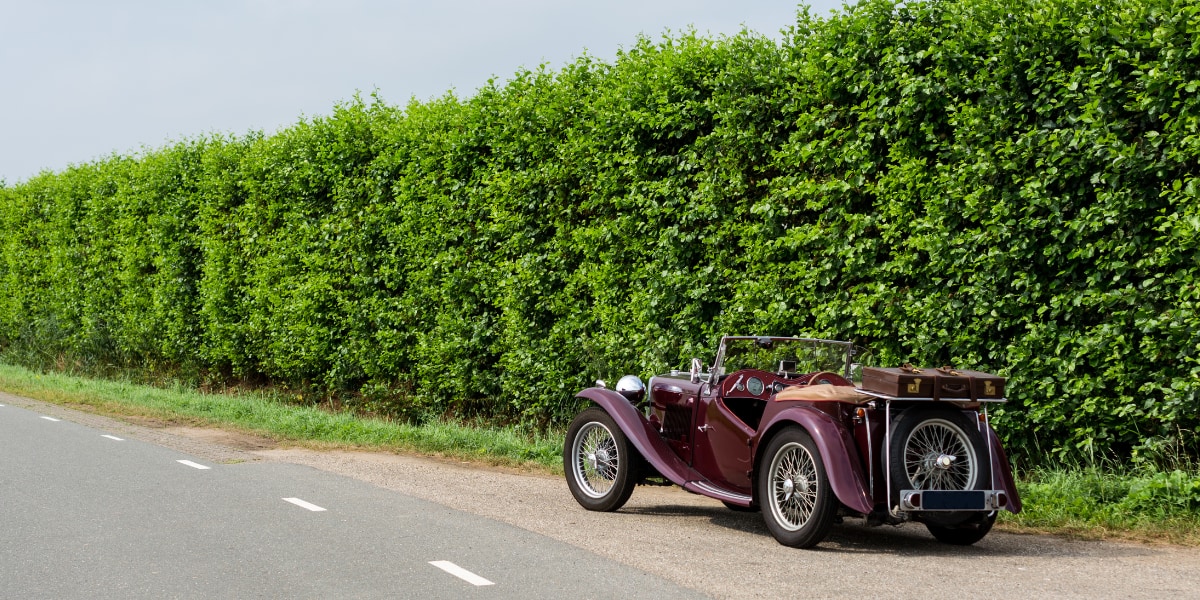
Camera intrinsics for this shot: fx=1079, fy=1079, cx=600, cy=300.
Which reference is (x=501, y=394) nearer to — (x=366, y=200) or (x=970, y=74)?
(x=366, y=200)

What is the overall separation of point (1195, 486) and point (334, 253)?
10820 mm

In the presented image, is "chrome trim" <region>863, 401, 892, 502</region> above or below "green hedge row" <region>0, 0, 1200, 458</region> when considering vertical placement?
below

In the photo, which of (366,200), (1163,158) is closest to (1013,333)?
(1163,158)

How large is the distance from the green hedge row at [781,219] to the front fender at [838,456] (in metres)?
2.10

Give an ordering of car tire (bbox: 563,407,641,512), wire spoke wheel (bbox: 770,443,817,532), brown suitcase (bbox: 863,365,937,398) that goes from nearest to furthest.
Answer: brown suitcase (bbox: 863,365,937,398), wire spoke wheel (bbox: 770,443,817,532), car tire (bbox: 563,407,641,512)

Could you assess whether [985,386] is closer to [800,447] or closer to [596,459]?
[800,447]

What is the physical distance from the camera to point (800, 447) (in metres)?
6.61

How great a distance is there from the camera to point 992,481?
6344 mm

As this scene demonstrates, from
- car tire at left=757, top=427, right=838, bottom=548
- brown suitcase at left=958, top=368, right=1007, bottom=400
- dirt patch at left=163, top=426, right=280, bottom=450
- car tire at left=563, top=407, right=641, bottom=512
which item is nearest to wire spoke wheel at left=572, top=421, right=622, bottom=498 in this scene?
car tire at left=563, top=407, right=641, bottom=512

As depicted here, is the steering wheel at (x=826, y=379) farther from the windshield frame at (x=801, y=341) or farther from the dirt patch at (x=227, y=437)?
the dirt patch at (x=227, y=437)

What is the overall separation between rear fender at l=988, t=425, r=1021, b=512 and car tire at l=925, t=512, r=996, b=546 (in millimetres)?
139

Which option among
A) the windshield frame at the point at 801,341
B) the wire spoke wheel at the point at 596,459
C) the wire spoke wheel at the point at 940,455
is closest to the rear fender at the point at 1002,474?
the wire spoke wheel at the point at 940,455

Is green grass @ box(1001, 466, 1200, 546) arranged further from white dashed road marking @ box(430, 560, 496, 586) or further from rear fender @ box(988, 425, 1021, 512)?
white dashed road marking @ box(430, 560, 496, 586)

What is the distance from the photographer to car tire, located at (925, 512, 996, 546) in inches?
258
